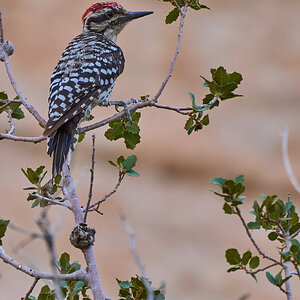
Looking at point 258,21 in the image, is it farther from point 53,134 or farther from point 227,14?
point 53,134

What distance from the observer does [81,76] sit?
3.31 m

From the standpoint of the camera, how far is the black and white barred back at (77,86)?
115 inches

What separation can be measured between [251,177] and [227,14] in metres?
2.01

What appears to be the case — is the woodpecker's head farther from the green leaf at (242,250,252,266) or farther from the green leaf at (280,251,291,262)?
the green leaf at (280,251,291,262)

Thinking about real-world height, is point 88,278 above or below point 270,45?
below

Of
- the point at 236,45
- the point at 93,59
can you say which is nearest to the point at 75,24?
the point at 236,45

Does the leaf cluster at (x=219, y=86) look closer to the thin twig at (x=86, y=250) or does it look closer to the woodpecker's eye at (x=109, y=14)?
the thin twig at (x=86, y=250)

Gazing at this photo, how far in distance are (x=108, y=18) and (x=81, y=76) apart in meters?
0.98

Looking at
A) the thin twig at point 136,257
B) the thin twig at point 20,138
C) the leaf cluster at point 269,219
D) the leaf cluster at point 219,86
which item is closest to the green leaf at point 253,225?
the leaf cluster at point 269,219

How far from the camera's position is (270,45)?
7.41 meters

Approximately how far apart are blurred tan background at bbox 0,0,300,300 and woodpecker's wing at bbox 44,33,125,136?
11.1 feet

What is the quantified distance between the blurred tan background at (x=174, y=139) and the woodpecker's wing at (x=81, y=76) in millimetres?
3383

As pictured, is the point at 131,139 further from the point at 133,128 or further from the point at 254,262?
the point at 254,262

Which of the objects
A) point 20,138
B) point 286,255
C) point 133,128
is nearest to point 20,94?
point 20,138
